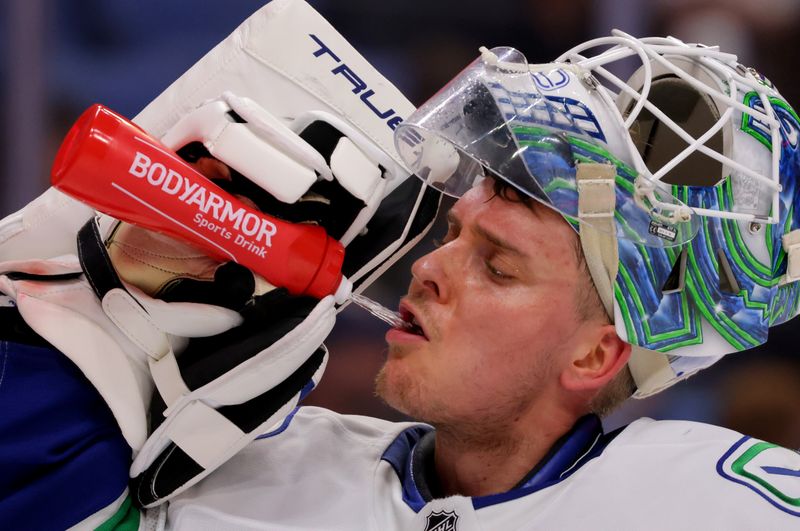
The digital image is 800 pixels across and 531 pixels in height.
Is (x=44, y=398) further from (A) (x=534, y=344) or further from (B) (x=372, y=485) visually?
(A) (x=534, y=344)

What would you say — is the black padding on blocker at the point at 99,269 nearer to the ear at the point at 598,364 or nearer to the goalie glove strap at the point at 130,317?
the goalie glove strap at the point at 130,317

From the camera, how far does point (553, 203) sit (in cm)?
127

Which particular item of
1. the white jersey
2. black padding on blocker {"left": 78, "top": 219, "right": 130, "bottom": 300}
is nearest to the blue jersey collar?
the white jersey

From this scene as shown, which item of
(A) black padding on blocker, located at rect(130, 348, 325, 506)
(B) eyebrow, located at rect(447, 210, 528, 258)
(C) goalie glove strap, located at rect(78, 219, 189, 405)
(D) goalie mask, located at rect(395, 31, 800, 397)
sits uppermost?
(D) goalie mask, located at rect(395, 31, 800, 397)

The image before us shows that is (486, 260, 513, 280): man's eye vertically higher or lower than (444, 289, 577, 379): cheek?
higher

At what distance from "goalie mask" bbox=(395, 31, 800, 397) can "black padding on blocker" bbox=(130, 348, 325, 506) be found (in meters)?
0.33

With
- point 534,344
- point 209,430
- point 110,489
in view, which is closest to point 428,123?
point 534,344

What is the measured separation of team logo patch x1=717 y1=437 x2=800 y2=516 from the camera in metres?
1.16

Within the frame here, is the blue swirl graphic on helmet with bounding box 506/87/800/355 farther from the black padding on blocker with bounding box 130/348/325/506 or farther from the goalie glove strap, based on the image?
the goalie glove strap

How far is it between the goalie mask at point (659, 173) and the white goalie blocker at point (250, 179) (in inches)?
3.5

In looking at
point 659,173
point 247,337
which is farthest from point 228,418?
point 659,173

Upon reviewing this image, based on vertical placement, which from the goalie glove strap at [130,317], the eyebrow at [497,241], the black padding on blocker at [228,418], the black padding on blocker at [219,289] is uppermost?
the eyebrow at [497,241]

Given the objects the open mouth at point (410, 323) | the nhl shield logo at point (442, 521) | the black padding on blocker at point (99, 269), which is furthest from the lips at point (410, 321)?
the black padding on blocker at point (99, 269)

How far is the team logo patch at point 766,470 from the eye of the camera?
1.16 meters
